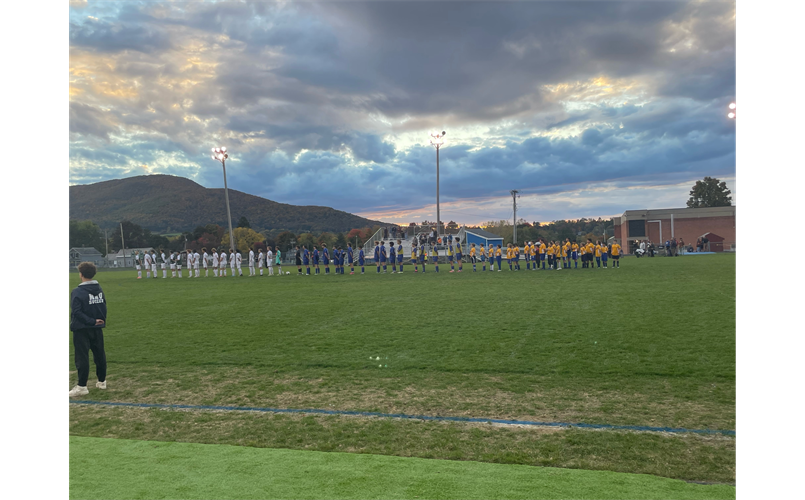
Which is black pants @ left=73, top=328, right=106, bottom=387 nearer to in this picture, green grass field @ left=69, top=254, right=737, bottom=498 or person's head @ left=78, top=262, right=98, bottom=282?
green grass field @ left=69, top=254, right=737, bottom=498

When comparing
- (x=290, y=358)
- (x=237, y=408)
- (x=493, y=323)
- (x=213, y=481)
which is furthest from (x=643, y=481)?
(x=493, y=323)

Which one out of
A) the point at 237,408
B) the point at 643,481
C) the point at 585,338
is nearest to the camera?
the point at 643,481

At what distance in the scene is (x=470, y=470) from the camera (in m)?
3.35

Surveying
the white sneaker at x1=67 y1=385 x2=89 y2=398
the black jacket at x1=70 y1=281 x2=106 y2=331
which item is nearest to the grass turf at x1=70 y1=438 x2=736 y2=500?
the black jacket at x1=70 y1=281 x2=106 y2=331

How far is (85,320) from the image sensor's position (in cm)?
534

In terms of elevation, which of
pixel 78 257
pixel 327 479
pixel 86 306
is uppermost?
pixel 78 257

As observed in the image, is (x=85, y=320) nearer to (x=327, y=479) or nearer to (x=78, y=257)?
(x=78, y=257)

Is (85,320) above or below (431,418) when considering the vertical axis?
above

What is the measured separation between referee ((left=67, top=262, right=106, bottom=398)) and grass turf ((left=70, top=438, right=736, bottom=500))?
2148mm

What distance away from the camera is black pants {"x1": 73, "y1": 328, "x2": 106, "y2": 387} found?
5.53 meters

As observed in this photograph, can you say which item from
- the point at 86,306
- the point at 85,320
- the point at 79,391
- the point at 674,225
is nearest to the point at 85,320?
the point at 85,320
